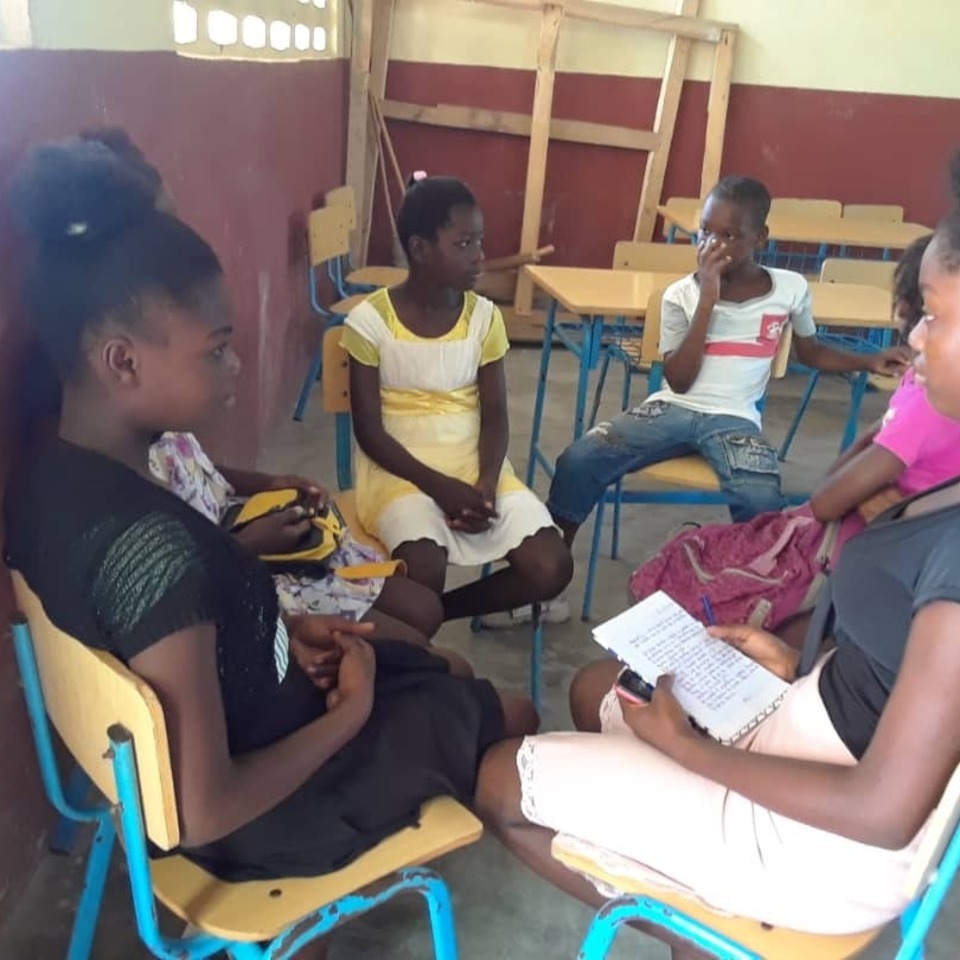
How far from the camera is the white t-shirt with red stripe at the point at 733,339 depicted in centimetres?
251

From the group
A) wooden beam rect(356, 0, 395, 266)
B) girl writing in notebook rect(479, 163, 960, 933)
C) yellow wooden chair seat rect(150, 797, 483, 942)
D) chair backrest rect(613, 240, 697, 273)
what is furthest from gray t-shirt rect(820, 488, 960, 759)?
wooden beam rect(356, 0, 395, 266)

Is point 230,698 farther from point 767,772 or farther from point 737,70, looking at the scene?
point 737,70

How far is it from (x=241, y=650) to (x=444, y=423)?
1.18 m

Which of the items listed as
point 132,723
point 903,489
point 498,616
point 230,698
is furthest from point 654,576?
point 132,723

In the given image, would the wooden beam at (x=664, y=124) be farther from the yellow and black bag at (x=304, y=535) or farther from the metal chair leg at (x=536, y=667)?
the yellow and black bag at (x=304, y=535)

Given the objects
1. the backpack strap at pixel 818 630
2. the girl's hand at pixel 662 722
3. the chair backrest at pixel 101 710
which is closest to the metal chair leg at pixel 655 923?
the girl's hand at pixel 662 722

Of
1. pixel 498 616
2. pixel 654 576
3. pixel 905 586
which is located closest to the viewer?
pixel 905 586

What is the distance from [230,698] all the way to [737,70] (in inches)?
198

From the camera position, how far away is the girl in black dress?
0.96m

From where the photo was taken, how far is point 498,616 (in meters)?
2.54

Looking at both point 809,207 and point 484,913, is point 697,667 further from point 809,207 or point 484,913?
point 809,207

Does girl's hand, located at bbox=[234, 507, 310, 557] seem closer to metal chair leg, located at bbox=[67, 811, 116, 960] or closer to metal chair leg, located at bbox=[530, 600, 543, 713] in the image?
metal chair leg, located at bbox=[67, 811, 116, 960]

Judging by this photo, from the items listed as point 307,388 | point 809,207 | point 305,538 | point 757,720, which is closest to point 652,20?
point 809,207

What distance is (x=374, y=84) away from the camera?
4.99 meters
